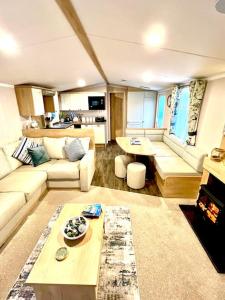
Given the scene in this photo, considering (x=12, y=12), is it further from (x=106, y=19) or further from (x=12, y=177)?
(x=12, y=177)

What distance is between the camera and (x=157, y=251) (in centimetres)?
185

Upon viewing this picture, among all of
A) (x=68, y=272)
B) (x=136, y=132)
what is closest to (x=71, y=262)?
(x=68, y=272)

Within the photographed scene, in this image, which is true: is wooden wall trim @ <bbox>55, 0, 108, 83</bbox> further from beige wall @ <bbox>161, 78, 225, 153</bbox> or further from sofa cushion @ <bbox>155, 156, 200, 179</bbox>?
sofa cushion @ <bbox>155, 156, 200, 179</bbox>

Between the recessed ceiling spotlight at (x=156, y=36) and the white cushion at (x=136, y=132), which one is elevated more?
the recessed ceiling spotlight at (x=156, y=36)

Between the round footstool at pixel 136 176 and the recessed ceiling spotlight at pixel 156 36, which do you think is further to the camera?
the round footstool at pixel 136 176

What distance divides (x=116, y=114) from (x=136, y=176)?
4294 mm

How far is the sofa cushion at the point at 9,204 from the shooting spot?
189 cm

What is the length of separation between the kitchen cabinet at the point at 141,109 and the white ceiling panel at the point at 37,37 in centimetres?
390

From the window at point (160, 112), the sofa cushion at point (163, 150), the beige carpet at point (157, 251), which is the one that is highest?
the window at point (160, 112)

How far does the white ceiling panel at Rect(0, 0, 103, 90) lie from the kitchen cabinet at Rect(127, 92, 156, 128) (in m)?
3.90

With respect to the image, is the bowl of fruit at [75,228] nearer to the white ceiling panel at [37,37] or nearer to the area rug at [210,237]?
the area rug at [210,237]

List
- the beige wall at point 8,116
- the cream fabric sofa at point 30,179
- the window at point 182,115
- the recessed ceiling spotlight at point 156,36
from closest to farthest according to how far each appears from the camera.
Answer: the recessed ceiling spotlight at point 156,36 < the cream fabric sofa at point 30,179 < the beige wall at point 8,116 < the window at point 182,115

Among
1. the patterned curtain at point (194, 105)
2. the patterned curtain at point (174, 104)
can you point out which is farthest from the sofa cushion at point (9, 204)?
the patterned curtain at point (174, 104)

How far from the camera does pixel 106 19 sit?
139 centimetres
